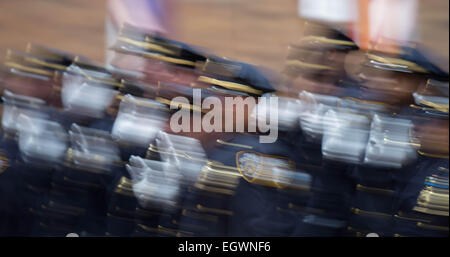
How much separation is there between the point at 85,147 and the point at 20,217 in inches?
11.7

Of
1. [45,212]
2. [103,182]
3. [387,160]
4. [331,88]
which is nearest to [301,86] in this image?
[331,88]

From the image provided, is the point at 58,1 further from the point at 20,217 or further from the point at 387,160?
the point at 387,160

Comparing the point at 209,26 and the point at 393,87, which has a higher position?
the point at 209,26

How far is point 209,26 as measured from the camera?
70.1 inches
